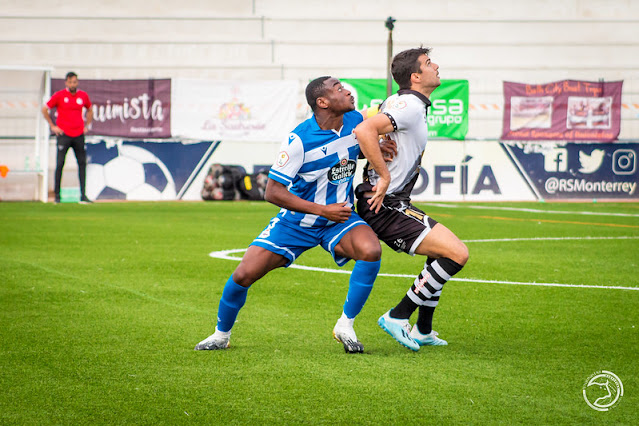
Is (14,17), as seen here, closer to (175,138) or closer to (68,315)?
(175,138)

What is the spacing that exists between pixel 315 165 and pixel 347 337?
96 cm

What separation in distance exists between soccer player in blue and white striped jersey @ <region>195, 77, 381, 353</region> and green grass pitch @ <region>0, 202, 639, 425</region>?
0.84ft

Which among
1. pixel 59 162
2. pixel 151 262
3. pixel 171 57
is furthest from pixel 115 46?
pixel 151 262

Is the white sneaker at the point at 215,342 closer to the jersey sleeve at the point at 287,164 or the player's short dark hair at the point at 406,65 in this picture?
the jersey sleeve at the point at 287,164

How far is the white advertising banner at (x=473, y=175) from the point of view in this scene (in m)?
20.6

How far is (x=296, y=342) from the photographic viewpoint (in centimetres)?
514

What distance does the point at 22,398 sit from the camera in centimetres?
382

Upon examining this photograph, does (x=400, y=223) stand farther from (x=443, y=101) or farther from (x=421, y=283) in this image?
(x=443, y=101)

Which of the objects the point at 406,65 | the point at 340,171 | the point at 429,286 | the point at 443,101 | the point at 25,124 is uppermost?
the point at 443,101

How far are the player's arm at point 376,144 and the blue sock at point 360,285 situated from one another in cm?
34

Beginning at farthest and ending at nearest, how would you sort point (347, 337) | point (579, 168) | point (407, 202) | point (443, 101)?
point (443, 101)
point (579, 168)
point (407, 202)
point (347, 337)

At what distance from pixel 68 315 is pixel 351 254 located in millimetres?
2027

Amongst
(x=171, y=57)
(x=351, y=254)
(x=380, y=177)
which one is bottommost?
(x=351, y=254)
